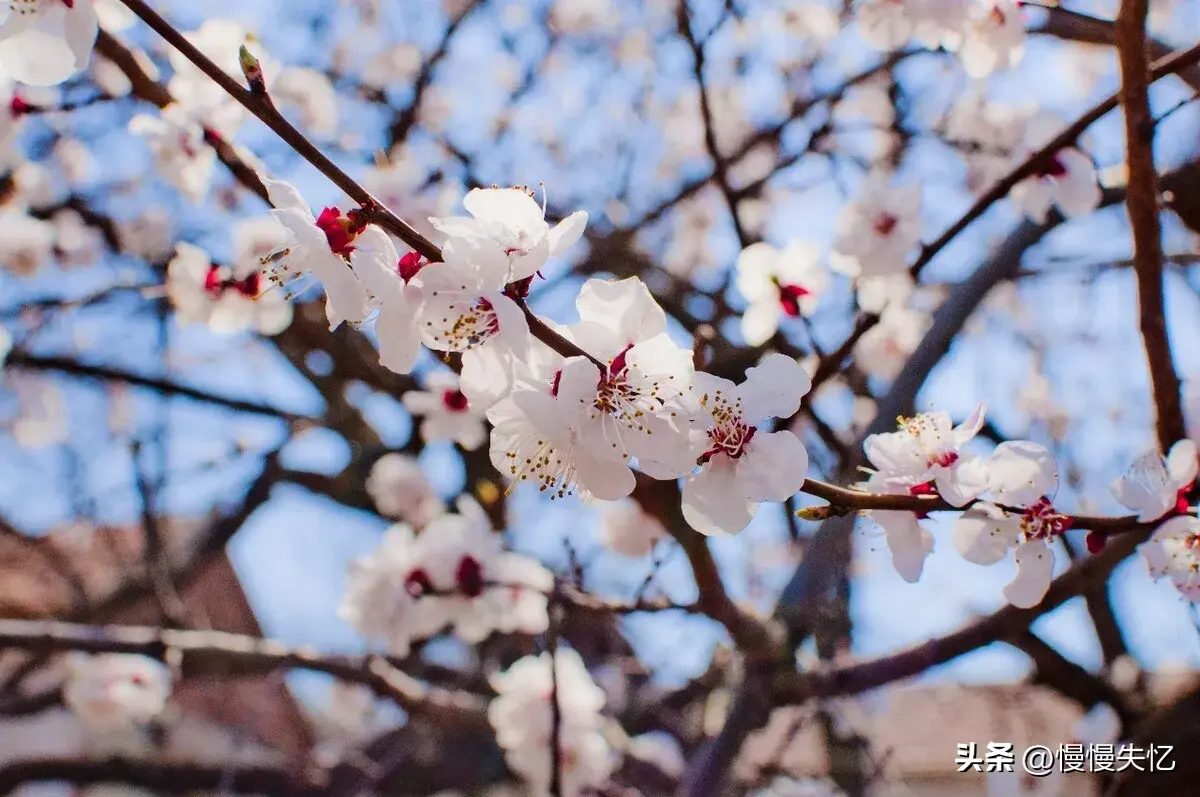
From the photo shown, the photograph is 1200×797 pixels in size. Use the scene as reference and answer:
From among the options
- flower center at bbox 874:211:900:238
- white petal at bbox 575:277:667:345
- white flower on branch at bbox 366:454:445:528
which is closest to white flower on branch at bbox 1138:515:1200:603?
white petal at bbox 575:277:667:345

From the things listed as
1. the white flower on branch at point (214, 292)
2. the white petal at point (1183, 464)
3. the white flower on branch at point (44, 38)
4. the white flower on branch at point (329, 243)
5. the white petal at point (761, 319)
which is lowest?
the white flower on branch at point (329, 243)

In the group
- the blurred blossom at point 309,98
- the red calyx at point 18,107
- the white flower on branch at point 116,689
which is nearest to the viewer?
the red calyx at point 18,107

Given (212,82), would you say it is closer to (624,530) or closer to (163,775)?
(624,530)

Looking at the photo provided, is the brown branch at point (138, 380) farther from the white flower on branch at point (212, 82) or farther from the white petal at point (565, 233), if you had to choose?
the white petal at point (565, 233)

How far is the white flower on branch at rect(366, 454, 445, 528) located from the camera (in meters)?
3.35

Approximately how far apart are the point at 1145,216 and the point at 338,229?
118 centimetres

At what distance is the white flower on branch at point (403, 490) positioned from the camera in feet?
11.0

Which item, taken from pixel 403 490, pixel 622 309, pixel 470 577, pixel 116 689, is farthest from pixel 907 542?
pixel 116 689

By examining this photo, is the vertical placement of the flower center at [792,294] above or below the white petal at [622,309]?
above

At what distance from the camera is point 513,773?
3.58m

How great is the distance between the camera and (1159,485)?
3.77ft

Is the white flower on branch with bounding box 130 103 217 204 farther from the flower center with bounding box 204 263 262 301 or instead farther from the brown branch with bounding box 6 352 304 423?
the brown branch with bounding box 6 352 304 423

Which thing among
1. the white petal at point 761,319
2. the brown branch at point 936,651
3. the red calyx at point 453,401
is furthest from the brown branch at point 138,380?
the brown branch at point 936,651

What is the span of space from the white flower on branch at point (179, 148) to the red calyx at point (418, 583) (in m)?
1.06
